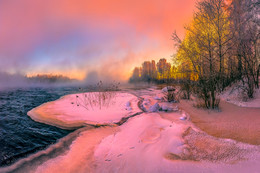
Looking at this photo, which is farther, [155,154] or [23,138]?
[23,138]

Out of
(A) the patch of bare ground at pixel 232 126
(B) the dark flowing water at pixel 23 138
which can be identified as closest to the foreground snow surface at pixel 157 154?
(A) the patch of bare ground at pixel 232 126

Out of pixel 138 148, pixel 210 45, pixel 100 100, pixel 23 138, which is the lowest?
pixel 23 138

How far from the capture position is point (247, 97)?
25.4ft

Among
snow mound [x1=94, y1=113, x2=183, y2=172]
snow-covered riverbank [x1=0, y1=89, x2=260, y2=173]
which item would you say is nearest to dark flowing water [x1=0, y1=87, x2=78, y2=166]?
snow-covered riverbank [x1=0, y1=89, x2=260, y2=173]

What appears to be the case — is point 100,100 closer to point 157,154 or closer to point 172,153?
point 157,154

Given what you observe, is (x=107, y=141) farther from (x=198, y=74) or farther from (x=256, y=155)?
(x=198, y=74)

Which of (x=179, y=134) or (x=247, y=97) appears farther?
(x=247, y=97)

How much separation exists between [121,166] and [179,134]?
212cm

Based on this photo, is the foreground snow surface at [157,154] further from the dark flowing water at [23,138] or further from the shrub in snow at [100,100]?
the shrub in snow at [100,100]

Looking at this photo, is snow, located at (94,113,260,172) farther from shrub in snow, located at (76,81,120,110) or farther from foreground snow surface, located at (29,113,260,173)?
shrub in snow, located at (76,81,120,110)

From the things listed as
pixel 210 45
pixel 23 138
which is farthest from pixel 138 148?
pixel 210 45

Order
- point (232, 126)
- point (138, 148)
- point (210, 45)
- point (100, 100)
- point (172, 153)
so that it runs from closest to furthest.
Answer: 1. point (172, 153)
2. point (138, 148)
3. point (232, 126)
4. point (210, 45)
5. point (100, 100)

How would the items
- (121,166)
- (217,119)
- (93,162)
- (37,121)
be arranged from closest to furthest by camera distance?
(121,166), (93,162), (217,119), (37,121)

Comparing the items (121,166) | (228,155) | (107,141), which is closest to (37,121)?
(107,141)
